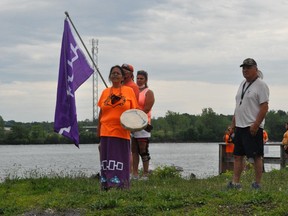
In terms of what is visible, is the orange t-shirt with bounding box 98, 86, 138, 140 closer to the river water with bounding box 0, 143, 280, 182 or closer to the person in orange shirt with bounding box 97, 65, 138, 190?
the person in orange shirt with bounding box 97, 65, 138, 190

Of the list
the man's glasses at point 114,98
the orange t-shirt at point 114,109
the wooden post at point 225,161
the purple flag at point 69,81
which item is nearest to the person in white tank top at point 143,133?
the purple flag at point 69,81

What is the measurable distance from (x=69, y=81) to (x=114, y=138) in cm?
219

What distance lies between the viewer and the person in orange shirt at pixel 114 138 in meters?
8.16

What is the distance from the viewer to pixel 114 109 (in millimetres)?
8195

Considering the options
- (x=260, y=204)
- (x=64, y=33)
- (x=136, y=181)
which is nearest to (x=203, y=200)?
(x=260, y=204)

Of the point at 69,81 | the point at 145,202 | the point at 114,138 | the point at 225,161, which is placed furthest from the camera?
the point at 225,161

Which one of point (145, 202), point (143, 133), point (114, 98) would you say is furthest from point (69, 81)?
point (145, 202)

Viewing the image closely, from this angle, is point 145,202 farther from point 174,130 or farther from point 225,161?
point 174,130

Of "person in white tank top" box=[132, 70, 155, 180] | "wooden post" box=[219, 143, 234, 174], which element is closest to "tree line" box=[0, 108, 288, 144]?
"wooden post" box=[219, 143, 234, 174]

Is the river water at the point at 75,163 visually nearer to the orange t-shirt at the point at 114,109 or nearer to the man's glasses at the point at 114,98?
the orange t-shirt at the point at 114,109

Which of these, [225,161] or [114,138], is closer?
[114,138]

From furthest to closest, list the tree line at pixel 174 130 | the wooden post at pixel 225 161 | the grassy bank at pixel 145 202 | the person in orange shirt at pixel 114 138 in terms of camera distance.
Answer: the tree line at pixel 174 130
the wooden post at pixel 225 161
the person in orange shirt at pixel 114 138
the grassy bank at pixel 145 202

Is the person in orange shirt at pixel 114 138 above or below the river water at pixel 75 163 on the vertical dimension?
above

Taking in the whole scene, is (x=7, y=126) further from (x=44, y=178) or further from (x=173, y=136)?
(x=44, y=178)
